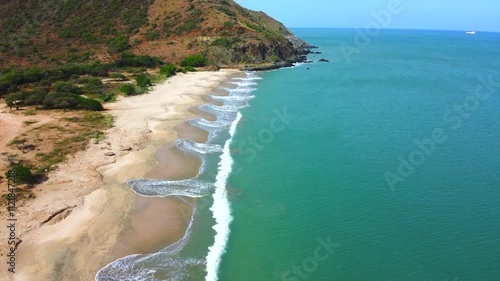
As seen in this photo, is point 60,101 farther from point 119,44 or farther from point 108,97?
point 119,44

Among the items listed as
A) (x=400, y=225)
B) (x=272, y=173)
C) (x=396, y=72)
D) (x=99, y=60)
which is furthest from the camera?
(x=396, y=72)

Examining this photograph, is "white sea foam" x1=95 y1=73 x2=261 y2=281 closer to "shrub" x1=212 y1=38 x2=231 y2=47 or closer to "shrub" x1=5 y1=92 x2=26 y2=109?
"shrub" x1=5 y1=92 x2=26 y2=109

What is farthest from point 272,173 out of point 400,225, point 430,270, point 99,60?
point 99,60

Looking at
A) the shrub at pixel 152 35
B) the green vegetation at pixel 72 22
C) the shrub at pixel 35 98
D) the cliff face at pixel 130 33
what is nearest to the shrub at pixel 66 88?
the shrub at pixel 35 98

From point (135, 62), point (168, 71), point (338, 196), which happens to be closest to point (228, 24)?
point (135, 62)

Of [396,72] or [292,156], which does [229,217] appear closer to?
[292,156]

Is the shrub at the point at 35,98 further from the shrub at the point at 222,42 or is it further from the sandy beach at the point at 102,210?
the shrub at the point at 222,42

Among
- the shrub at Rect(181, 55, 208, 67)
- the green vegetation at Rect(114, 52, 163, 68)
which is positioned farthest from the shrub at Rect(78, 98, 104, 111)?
the shrub at Rect(181, 55, 208, 67)
